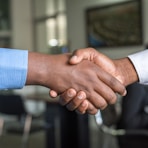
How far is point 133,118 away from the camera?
2.38m

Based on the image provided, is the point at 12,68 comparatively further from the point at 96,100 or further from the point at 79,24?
the point at 79,24

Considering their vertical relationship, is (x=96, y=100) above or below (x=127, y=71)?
below

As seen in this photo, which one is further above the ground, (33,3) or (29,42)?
(33,3)

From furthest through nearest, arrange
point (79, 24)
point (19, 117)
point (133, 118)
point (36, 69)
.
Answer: point (79, 24), point (19, 117), point (133, 118), point (36, 69)

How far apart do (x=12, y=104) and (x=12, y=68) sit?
2400mm

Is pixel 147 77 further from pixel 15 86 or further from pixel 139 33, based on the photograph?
pixel 139 33

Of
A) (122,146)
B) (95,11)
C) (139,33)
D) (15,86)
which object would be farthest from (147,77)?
(95,11)

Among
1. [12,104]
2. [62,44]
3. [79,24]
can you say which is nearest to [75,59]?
[12,104]

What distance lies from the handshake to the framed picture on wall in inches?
139

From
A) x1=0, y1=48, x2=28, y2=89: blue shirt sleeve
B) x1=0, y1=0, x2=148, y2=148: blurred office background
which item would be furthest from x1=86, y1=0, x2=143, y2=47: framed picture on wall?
x1=0, y1=48, x2=28, y2=89: blue shirt sleeve

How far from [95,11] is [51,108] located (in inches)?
103

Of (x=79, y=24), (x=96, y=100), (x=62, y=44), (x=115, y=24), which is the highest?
(x=79, y=24)

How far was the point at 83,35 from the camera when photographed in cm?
584

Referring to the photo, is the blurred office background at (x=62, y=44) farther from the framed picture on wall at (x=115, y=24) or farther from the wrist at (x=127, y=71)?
the wrist at (x=127, y=71)
